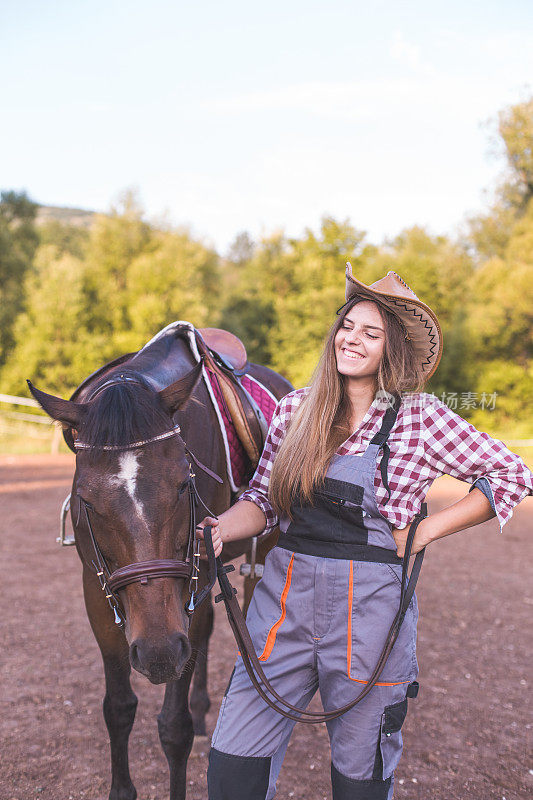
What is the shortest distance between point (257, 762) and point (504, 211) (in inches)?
1117

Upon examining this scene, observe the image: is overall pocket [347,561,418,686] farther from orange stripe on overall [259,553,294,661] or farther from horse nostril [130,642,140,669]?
horse nostril [130,642,140,669]

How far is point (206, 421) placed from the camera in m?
2.82

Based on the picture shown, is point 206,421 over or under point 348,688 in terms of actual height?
over

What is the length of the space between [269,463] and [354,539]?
49 cm

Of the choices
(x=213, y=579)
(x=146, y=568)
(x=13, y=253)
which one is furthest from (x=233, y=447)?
(x=13, y=253)

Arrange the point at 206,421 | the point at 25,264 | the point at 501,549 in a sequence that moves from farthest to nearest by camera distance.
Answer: the point at 25,264 → the point at 501,549 → the point at 206,421

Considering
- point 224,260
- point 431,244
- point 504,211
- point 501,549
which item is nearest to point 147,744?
point 501,549

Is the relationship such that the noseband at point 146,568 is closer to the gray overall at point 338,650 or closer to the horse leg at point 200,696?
the gray overall at point 338,650

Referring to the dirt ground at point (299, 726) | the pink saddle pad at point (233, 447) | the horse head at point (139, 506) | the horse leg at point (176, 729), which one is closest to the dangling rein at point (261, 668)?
the horse head at point (139, 506)

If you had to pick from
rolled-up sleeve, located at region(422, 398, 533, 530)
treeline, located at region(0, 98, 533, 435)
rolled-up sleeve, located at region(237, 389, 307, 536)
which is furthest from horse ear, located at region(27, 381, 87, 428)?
treeline, located at region(0, 98, 533, 435)

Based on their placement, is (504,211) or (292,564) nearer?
(292,564)

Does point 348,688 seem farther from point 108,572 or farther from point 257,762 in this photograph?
point 108,572

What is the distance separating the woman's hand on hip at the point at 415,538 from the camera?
6.64 ft

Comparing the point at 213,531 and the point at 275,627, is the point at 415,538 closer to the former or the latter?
the point at 275,627
